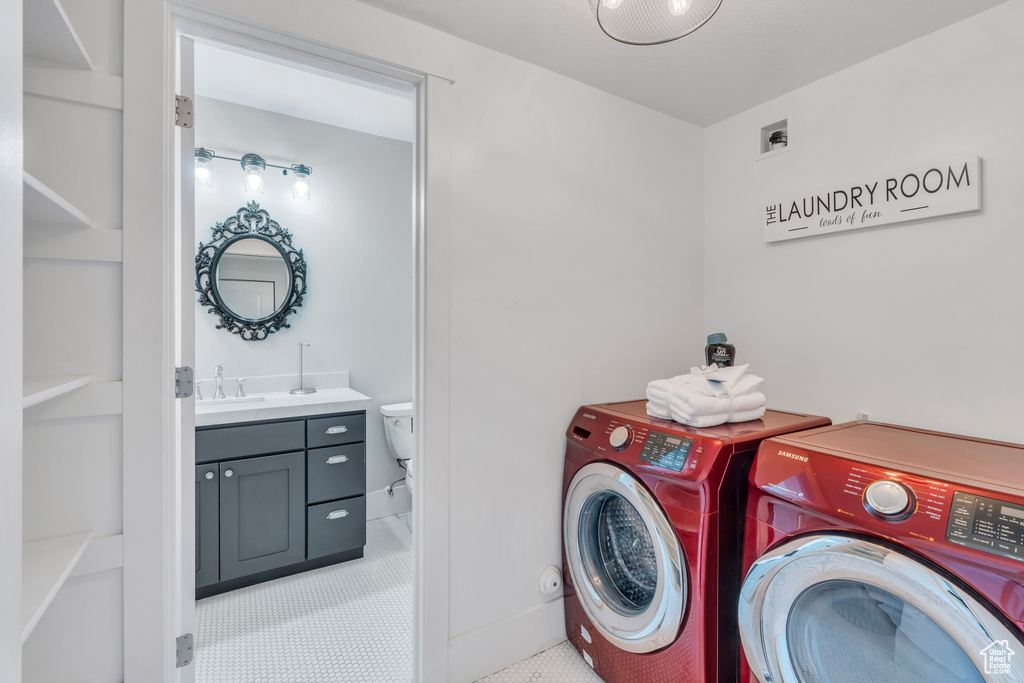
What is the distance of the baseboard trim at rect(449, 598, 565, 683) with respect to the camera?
65.2 inches

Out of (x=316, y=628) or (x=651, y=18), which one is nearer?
(x=651, y=18)

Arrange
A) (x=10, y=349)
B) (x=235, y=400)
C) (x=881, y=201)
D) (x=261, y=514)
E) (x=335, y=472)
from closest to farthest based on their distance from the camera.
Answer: (x=10, y=349), (x=881, y=201), (x=261, y=514), (x=335, y=472), (x=235, y=400)

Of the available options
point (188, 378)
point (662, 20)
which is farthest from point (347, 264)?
point (662, 20)

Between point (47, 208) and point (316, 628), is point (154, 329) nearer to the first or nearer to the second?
point (47, 208)

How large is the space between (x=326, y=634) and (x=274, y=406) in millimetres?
1022

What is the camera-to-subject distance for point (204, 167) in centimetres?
253

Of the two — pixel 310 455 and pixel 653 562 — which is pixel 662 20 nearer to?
pixel 653 562

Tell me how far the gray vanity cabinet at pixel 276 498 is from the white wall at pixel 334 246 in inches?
22.5

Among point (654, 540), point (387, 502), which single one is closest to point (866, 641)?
point (654, 540)

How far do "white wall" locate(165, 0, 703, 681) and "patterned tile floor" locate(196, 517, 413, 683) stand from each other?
40 cm

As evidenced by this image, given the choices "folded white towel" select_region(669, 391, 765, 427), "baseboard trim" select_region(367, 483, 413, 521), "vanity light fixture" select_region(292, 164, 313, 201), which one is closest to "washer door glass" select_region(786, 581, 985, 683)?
"folded white towel" select_region(669, 391, 765, 427)

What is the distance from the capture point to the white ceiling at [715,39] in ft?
4.75

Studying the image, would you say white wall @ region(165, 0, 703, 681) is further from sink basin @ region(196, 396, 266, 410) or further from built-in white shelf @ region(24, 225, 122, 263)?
sink basin @ region(196, 396, 266, 410)

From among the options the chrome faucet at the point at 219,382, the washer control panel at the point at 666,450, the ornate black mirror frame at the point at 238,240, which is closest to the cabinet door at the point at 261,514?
the chrome faucet at the point at 219,382
